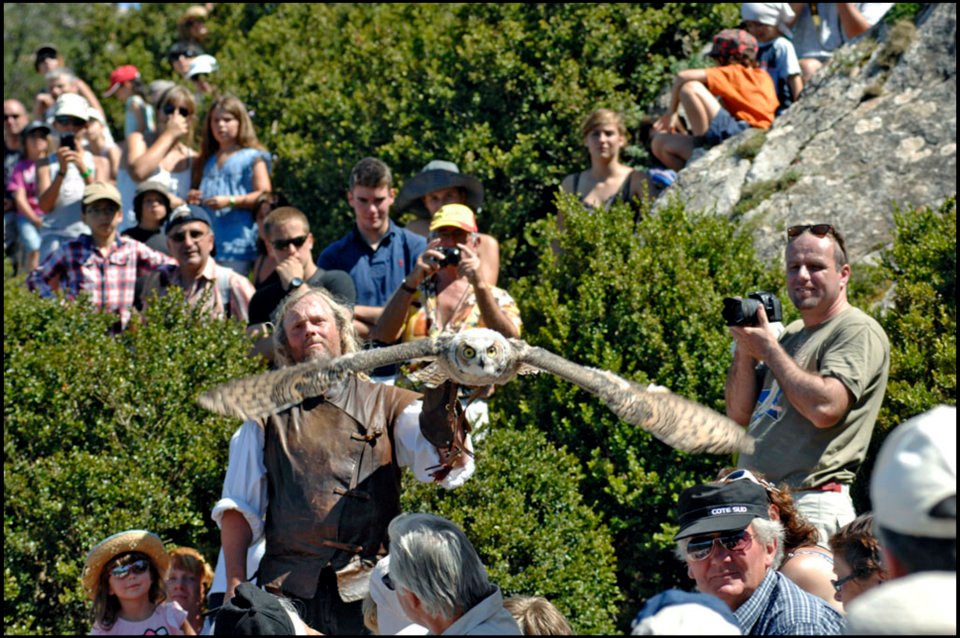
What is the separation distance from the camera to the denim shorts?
30.4 feet

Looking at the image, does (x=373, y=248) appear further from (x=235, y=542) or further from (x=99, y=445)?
(x=235, y=542)

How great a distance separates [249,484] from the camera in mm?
5367

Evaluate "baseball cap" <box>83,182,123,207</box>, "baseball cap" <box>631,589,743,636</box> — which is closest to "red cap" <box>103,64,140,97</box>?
"baseball cap" <box>83,182,123,207</box>

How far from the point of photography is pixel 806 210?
844cm

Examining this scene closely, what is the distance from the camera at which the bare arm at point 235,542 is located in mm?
5348

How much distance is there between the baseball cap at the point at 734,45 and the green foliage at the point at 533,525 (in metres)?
3.87

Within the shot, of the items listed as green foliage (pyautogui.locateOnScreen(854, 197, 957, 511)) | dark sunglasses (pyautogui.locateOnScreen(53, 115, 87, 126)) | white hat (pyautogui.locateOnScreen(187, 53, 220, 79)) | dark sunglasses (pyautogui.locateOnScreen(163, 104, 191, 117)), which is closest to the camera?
green foliage (pyautogui.locateOnScreen(854, 197, 957, 511))

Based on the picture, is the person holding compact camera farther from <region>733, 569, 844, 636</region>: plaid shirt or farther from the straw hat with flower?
<region>733, 569, 844, 636</region>: plaid shirt

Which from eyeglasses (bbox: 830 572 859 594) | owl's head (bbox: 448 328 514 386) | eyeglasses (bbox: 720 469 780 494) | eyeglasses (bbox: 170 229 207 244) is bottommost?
eyeglasses (bbox: 170 229 207 244)

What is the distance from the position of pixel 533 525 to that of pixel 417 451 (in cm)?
129

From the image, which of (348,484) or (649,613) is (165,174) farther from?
(649,613)

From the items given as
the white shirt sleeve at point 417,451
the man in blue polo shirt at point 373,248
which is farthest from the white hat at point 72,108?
the white shirt sleeve at point 417,451

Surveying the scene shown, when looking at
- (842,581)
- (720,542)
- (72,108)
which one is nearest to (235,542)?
(720,542)

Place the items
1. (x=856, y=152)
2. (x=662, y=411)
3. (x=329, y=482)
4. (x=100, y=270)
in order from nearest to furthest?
(x=662, y=411)
(x=329, y=482)
(x=100, y=270)
(x=856, y=152)
